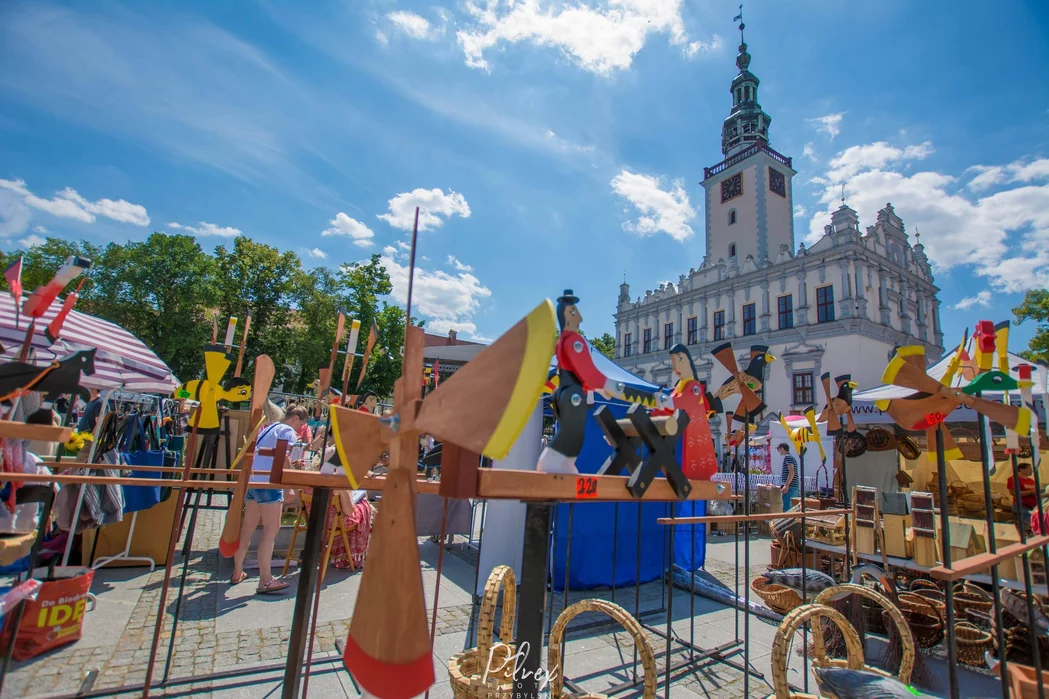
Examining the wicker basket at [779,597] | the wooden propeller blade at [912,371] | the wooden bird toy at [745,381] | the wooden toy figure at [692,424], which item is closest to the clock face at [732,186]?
the wicker basket at [779,597]

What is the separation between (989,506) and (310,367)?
78.9 feet

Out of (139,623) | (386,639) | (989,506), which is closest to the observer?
(386,639)

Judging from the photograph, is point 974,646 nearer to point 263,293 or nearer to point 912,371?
point 912,371

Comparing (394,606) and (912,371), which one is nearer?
(394,606)

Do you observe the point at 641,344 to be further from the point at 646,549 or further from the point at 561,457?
the point at 561,457

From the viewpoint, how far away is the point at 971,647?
12.3ft

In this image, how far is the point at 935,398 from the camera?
75.1 inches

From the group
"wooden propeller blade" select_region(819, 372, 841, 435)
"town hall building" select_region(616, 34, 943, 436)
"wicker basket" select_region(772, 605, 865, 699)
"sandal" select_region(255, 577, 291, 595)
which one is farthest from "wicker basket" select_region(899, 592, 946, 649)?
"town hall building" select_region(616, 34, 943, 436)

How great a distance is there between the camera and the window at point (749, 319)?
24.0 m

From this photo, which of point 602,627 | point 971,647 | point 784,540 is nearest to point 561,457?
point 602,627

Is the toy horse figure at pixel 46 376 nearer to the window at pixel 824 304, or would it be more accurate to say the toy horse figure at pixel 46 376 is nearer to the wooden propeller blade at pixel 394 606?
the wooden propeller blade at pixel 394 606

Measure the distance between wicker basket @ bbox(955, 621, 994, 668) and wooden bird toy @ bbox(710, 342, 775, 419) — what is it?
3023 mm

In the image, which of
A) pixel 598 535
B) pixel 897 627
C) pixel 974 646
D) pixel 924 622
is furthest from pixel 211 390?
pixel 974 646

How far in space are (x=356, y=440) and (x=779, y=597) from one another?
14.8 feet
